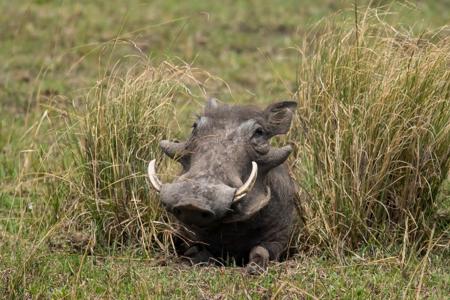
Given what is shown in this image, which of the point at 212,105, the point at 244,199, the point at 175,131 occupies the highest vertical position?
the point at 212,105

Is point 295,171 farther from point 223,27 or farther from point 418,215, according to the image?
point 223,27

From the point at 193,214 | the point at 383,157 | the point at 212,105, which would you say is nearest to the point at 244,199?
the point at 193,214

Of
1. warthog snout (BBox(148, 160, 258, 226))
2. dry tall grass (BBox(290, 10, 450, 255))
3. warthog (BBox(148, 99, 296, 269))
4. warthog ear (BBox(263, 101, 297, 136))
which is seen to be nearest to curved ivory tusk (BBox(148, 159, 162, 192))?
warthog (BBox(148, 99, 296, 269))

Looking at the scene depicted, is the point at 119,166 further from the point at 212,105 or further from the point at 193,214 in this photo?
the point at 193,214

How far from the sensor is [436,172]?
6457 millimetres

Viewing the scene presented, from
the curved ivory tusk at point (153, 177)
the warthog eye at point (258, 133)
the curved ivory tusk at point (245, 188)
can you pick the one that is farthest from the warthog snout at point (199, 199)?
the warthog eye at point (258, 133)

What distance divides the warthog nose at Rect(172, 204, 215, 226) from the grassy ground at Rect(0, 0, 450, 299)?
0.28 metres

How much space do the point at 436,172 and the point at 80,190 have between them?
1.93m

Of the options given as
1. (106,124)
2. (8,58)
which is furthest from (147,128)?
(8,58)

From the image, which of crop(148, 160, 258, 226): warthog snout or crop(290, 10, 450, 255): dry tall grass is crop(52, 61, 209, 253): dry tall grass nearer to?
crop(148, 160, 258, 226): warthog snout

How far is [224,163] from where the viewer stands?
606 cm

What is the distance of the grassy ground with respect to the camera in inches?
225

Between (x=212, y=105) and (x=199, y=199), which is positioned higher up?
(x=212, y=105)

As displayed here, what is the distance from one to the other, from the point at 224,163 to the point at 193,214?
392 millimetres
